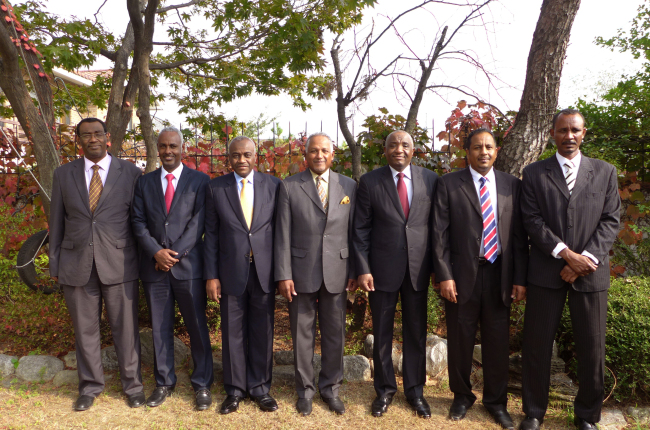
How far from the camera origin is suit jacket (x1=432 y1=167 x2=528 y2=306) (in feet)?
11.5

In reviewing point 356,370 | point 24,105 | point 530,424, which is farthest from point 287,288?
point 24,105

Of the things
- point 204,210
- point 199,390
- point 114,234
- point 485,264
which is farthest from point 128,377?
point 485,264

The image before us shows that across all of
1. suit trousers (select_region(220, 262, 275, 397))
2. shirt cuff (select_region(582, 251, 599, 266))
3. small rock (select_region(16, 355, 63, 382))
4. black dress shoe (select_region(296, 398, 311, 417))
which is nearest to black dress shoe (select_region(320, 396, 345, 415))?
black dress shoe (select_region(296, 398, 311, 417))

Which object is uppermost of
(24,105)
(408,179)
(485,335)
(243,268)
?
(24,105)

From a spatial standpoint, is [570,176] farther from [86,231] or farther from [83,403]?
[83,403]

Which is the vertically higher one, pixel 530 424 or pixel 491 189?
pixel 491 189

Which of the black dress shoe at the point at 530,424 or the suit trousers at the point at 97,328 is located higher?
the suit trousers at the point at 97,328

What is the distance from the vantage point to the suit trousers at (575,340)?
11.0 ft

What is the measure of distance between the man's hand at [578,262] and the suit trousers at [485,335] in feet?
1.56

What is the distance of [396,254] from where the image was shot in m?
3.64

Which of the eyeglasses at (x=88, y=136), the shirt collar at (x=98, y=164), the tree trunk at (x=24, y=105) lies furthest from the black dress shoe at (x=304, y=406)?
the tree trunk at (x=24, y=105)

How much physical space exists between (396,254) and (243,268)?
1269 millimetres

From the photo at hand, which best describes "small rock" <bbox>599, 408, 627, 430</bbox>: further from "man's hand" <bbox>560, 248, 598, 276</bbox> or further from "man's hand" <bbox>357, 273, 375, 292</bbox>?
"man's hand" <bbox>357, 273, 375, 292</bbox>

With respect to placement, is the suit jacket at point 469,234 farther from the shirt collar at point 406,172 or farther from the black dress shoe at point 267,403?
the black dress shoe at point 267,403
